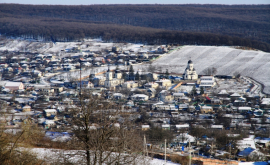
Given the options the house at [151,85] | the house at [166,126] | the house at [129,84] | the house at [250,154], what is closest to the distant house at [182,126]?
the house at [166,126]

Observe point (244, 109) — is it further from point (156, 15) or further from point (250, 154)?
point (156, 15)

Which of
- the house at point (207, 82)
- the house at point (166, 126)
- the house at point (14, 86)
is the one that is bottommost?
the house at point (166, 126)

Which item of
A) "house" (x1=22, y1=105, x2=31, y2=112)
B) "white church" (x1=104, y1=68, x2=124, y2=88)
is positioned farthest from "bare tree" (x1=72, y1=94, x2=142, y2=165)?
"white church" (x1=104, y1=68, x2=124, y2=88)

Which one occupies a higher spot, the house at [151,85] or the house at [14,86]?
the house at [151,85]

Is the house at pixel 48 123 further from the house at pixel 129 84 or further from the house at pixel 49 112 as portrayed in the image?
the house at pixel 129 84

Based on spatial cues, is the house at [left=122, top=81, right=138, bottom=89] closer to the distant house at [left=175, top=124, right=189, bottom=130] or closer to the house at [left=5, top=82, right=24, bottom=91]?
the house at [left=5, top=82, right=24, bottom=91]

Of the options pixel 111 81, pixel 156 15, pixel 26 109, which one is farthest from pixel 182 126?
pixel 156 15
